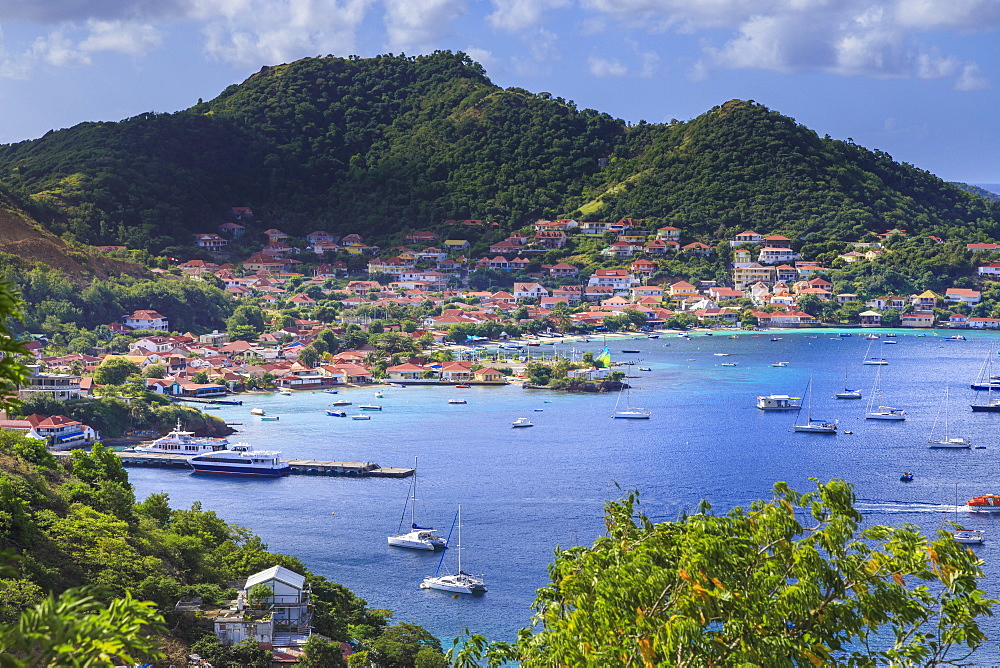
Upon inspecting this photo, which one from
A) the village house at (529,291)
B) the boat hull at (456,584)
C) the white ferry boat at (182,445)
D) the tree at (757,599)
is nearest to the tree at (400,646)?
the boat hull at (456,584)

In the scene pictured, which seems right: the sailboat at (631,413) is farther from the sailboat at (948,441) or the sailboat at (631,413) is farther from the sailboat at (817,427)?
the sailboat at (948,441)

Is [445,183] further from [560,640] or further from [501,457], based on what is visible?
[560,640]

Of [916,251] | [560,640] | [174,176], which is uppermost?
[174,176]

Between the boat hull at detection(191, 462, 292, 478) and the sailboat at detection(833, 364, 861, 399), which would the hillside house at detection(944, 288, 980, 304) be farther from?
the boat hull at detection(191, 462, 292, 478)

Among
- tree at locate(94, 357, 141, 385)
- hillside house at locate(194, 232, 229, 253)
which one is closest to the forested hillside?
hillside house at locate(194, 232, 229, 253)


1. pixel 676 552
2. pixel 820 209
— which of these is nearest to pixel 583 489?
pixel 676 552

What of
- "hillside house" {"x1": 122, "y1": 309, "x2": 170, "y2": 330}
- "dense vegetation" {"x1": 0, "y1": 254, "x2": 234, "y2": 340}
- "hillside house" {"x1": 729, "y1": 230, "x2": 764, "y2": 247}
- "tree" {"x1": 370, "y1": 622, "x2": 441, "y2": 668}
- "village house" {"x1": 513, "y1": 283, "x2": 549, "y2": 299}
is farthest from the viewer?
"hillside house" {"x1": 729, "y1": 230, "x2": 764, "y2": 247}
